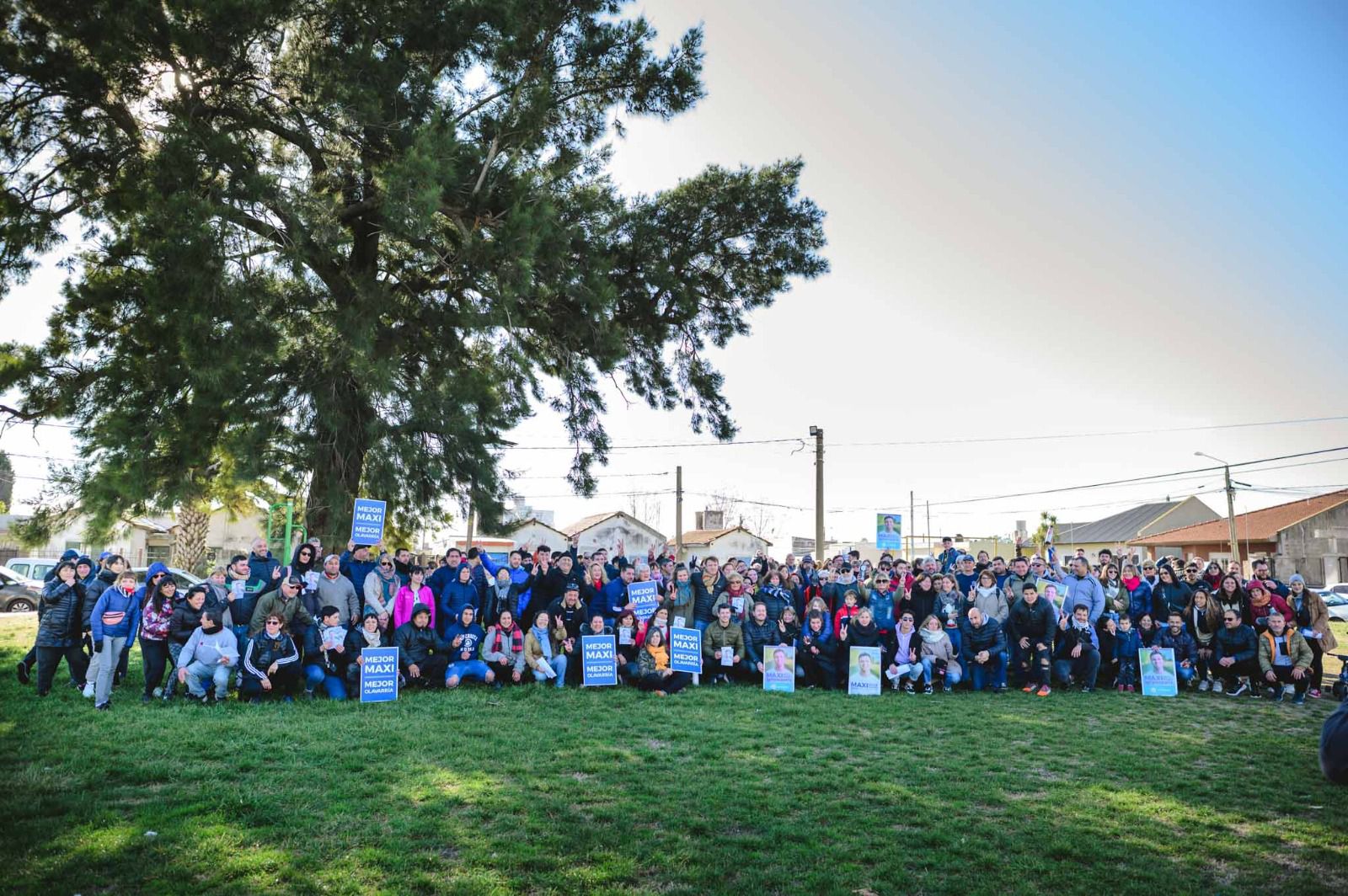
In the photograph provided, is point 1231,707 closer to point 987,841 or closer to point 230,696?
point 987,841

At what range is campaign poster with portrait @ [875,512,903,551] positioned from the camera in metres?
19.2

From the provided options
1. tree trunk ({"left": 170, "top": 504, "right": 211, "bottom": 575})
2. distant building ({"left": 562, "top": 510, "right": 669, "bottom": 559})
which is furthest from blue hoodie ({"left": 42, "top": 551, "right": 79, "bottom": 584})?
distant building ({"left": 562, "top": 510, "right": 669, "bottom": 559})

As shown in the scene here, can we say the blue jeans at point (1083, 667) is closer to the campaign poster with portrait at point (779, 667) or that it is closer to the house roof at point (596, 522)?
the campaign poster with portrait at point (779, 667)

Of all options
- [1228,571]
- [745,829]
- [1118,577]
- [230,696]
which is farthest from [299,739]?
[1228,571]

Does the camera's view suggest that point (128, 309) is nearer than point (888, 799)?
No

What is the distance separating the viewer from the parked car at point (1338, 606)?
28.8 m

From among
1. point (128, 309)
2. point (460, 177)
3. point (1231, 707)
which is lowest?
point (1231, 707)

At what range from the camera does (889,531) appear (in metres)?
19.6

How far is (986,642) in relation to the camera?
1212 cm

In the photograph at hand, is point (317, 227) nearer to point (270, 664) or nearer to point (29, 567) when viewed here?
point (270, 664)

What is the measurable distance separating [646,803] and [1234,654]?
1062 cm

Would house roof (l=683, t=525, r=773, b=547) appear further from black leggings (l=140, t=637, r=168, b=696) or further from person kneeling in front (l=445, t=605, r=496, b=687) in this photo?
black leggings (l=140, t=637, r=168, b=696)

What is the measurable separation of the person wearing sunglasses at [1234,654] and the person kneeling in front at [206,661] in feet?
44.5

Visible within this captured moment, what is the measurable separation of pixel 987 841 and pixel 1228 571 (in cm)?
1037
